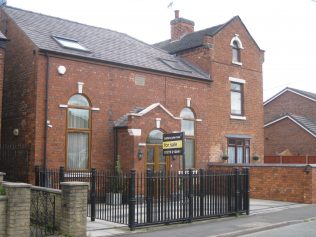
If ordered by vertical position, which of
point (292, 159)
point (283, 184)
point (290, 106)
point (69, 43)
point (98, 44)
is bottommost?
point (283, 184)

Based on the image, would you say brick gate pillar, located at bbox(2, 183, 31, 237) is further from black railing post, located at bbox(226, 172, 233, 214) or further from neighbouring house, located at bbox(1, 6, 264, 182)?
neighbouring house, located at bbox(1, 6, 264, 182)

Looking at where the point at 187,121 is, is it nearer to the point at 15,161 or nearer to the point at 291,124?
the point at 15,161

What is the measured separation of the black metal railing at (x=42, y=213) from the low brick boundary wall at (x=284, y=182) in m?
10.5

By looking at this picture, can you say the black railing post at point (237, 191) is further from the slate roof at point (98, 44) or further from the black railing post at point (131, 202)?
the slate roof at point (98, 44)

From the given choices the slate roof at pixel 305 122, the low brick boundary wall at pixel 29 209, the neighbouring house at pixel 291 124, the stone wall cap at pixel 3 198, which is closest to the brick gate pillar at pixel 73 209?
the low brick boundary wall at pixel 29 209

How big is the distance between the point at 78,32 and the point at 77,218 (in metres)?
12.4

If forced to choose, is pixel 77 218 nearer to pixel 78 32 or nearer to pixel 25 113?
pixel 25 113

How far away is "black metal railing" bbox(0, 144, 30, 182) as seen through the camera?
654 inches

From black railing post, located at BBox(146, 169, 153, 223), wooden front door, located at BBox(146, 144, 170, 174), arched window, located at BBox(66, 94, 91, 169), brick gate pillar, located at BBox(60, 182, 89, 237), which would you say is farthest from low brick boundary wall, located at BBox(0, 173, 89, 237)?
wooden front door, located at BBox(146, 144, 170, 174)

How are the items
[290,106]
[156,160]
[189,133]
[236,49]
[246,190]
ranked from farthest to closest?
1. [290,106]
2. [236,49]
3. [189,133]
4. [156,160]
5. [246,190]

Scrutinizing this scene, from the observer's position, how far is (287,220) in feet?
43.7

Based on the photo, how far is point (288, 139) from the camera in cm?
3238

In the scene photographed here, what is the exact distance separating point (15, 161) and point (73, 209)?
7.75 m

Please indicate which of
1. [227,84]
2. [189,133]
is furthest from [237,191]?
[227,84]
